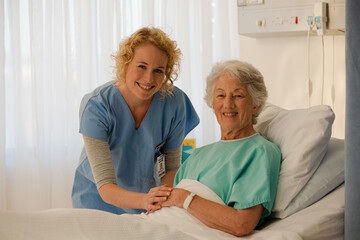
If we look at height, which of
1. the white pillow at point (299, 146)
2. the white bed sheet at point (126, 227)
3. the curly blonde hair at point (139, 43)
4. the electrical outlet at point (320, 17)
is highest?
the electrical outlet at point (320, 17)

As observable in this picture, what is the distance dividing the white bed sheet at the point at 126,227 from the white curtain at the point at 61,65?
7.03 feet

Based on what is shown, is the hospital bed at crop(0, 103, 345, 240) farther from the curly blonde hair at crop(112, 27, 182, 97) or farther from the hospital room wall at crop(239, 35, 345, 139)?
the hospital room wall at crop(239, 35, 345, 139)

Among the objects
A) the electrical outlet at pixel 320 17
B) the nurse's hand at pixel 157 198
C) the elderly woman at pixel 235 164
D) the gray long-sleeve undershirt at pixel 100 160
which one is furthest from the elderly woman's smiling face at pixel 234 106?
the electrical outlet at pixel 320 17

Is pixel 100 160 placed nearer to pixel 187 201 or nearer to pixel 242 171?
pixel 187 201

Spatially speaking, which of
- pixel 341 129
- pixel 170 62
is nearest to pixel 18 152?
pixel 170 62

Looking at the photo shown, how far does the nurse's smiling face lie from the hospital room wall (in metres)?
1.15

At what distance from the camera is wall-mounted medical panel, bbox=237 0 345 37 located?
2.43 m

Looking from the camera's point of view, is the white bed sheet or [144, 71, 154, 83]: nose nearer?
the white bed sheet

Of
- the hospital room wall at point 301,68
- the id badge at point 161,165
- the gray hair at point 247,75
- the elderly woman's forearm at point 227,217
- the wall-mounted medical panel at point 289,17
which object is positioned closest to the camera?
the elderly woman's forearm at point 227,217

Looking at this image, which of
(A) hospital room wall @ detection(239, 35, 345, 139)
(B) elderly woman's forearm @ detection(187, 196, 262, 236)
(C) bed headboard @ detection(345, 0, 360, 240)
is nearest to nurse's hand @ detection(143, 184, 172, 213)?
(B) elderly woman's forearm @ detection(187, 196, 262, 236)

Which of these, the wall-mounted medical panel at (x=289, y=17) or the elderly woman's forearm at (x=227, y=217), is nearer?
the elderly woman's forearm at (x=227, y=217)

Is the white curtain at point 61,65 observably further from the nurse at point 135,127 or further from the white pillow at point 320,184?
the white pillow at point 320,184

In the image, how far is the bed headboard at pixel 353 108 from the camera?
1141mm

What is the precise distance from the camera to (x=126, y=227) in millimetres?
1390
